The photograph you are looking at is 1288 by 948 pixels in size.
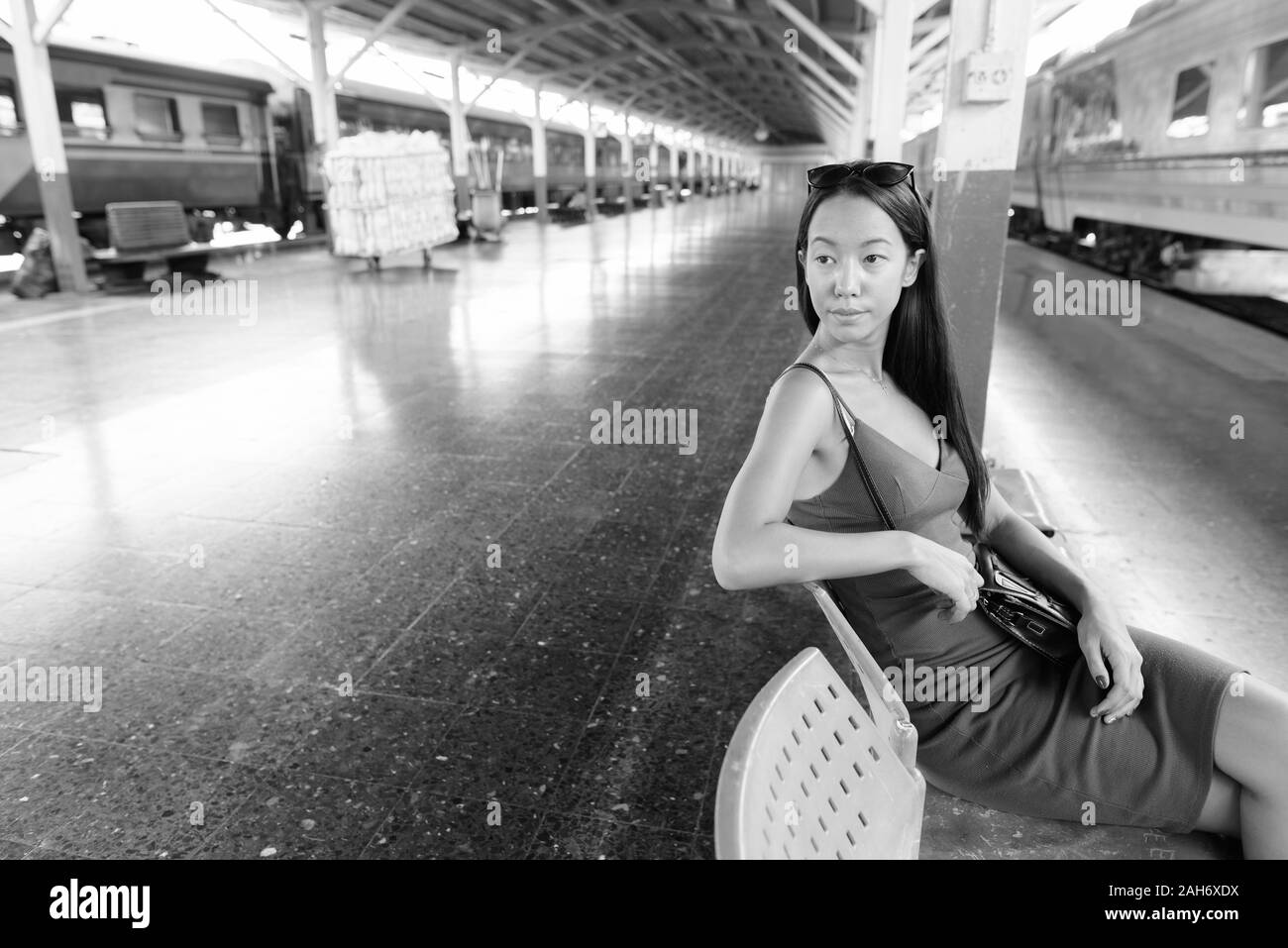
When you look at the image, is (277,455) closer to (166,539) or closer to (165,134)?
(166,539)

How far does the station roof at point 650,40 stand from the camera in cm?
1550

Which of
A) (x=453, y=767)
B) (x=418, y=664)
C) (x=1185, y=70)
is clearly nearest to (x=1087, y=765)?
(x=453, y=767)

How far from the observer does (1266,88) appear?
27.0 feet

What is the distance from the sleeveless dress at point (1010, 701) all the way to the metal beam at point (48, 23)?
1233 cm

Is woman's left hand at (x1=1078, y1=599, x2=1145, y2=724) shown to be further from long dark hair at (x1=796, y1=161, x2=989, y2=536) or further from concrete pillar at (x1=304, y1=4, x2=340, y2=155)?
concrete pillar at (x1=304, y1=4, x2=340, y2=155)

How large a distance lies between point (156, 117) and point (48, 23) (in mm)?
3852

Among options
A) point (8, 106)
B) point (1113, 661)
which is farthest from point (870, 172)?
point (8, 106)

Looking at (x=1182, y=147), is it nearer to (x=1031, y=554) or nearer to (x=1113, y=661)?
(x=1031, y=554)

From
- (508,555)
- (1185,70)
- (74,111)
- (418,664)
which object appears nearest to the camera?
(418,664)

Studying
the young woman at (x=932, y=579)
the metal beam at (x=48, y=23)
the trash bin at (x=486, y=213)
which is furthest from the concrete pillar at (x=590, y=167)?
the young woman at (x=932, y=579)

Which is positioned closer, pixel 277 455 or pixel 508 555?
pixel 508 555

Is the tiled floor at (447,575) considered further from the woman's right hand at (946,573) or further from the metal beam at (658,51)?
the metal beam at (658,51)

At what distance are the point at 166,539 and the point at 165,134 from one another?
42.9ft

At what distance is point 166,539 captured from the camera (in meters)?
3.96
